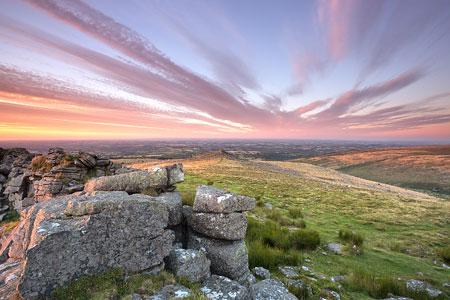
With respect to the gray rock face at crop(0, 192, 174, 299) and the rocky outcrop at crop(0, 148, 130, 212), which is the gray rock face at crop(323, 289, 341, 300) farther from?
the rocky outcrop at crop(0, 148, 130, 212)

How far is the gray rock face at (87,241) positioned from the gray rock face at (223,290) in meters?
1.53

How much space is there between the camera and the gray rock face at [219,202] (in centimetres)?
707

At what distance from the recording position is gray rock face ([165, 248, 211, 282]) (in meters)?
5.52

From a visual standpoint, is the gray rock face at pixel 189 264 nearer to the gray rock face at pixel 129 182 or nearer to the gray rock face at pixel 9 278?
the gray rock face at pixel 9 278

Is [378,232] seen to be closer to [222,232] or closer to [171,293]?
[222,232]

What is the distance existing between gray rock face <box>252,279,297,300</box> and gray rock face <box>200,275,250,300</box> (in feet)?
1.91

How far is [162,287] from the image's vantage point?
4695 millimetres

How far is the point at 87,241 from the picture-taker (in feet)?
15.1

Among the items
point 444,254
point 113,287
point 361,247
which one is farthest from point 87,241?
point 444,254

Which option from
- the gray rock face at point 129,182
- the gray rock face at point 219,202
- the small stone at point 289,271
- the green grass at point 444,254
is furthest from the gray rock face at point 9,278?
the green grass at point 444,254

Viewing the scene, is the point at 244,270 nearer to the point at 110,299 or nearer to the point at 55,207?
the point at 110,299

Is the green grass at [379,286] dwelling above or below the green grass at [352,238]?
above

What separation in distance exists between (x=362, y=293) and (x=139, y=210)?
905 cm

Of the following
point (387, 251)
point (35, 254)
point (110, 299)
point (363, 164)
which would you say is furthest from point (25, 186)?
point (363, 164)
